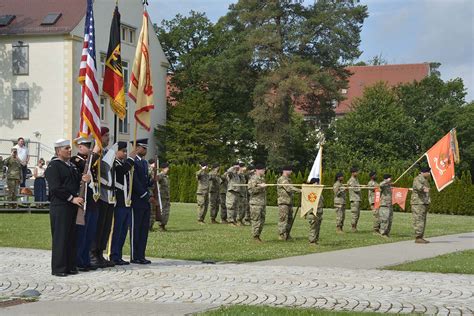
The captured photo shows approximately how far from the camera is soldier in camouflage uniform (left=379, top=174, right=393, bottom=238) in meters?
22.9

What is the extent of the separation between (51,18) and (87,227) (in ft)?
136

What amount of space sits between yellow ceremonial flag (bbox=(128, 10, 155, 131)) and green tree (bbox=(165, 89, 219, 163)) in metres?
44.1

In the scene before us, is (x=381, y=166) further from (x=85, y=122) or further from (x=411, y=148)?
(x=85, y=122)

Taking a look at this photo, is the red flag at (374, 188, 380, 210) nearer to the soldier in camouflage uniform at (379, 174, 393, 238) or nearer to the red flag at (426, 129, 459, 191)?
the soldier in camouflage uniform at (379, 174, 393, 238)

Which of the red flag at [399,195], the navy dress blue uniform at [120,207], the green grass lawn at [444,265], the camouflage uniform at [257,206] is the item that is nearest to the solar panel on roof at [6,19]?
the red flag at [399,195]

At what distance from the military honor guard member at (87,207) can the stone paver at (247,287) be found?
1.36 ft

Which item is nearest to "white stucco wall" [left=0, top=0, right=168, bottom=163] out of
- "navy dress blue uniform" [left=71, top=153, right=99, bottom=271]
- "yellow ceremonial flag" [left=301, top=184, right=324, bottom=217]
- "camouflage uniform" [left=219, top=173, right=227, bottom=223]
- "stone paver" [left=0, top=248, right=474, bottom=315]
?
"camouflage uniform" [left=219, top=173, right=227, bottom=223]

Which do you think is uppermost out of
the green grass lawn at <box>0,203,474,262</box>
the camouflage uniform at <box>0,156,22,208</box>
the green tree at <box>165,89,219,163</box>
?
the green tree at <box>165,89,219,163</box>

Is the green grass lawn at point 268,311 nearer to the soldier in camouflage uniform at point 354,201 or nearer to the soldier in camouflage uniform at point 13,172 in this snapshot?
the soldier in camouflage uniform at point 354,201

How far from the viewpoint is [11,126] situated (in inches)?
2108

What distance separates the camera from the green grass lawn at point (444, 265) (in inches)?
Answer: 543

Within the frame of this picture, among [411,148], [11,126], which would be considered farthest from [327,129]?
[11,126]

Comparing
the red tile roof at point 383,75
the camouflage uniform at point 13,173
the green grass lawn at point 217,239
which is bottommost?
the green grass lawn at point 217,239

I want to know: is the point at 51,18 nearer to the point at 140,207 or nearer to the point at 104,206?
the point at 140,207
